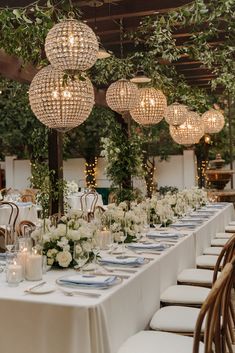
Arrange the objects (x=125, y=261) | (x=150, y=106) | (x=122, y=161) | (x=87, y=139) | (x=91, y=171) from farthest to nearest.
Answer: (x=91, y=171) → (x=87, y=139) → (x=122, y=161) → (x=150, y=106) → (x=125, y=261)

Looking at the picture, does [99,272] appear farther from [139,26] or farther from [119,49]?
[119,49]

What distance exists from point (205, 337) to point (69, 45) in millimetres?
2206

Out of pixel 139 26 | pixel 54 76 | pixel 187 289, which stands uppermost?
pixel 139 26

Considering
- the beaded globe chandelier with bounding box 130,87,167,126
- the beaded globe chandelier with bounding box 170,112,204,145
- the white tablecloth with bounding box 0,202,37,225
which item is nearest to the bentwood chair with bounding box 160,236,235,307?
the beaded globe chandelier with bounding box 130,87,167,126

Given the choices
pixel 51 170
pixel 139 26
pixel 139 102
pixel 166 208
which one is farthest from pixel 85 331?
pixel 51 170

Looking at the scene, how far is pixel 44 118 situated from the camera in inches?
156

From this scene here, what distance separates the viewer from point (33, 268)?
287cm

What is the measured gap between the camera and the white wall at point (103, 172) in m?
15.8

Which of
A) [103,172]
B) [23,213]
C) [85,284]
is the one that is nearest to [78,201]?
[23,213]

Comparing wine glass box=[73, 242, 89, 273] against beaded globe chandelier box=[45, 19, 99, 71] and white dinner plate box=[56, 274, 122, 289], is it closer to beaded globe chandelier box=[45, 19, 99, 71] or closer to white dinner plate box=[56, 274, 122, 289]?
white dinner plate box=[56, 274, 122, 289]

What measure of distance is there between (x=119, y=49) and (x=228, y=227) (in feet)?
10.0

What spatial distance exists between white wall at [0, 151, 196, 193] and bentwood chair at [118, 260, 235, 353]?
40.2 ft

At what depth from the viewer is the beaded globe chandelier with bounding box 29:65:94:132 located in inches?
152

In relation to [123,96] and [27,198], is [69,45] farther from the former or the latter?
[27,198]
